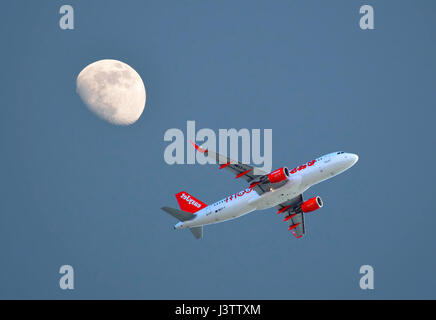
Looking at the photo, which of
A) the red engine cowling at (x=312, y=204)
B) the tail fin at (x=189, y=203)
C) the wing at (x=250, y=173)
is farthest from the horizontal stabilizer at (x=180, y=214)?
the red engine cowling at (x=312, y=204)

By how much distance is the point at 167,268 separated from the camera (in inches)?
6934

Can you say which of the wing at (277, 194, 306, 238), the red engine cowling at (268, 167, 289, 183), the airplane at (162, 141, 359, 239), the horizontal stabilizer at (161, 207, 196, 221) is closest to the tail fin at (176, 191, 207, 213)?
the airplane at (162, 141, 359, 239)

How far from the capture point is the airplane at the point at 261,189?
6881 cm

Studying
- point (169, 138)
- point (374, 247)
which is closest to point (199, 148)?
point (169, 138)

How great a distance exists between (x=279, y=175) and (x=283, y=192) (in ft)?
11.1

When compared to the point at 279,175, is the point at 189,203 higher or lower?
lower

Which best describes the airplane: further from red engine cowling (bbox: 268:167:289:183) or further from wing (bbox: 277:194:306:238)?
wing (bbox: 277:194:306:238)

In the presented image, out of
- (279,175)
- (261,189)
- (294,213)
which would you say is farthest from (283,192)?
(294,213)

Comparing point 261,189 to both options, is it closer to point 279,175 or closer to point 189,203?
point 279,175

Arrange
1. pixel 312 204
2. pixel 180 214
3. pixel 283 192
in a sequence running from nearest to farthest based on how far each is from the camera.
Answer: pixel 283 192 < pixel 312 204 < pixel 180 214

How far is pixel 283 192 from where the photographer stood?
72000 millimetres

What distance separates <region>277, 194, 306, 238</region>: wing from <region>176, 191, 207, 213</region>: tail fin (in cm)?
1156

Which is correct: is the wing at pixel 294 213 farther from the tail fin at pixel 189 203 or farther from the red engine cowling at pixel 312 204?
the tail fin at pixel 189 203

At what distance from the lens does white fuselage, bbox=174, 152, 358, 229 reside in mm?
68250
